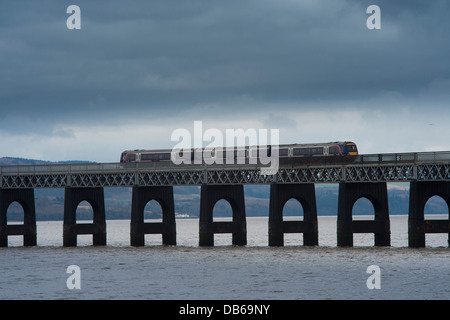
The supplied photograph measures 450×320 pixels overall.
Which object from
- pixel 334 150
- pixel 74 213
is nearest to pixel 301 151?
pixel 334 150

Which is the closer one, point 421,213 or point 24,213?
point 421,213

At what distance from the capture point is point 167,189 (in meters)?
114

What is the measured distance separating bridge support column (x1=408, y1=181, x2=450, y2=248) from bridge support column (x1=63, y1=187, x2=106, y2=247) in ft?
143

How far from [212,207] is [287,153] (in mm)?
12124

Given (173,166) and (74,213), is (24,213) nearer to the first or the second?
(74,213)

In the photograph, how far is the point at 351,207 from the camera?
101m

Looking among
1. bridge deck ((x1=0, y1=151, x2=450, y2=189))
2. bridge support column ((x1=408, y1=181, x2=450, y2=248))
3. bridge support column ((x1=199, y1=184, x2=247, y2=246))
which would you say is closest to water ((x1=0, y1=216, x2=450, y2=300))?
bridge support column ((x1=408, y1=181, x2=450, y2=248))

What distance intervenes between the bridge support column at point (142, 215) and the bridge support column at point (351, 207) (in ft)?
79.7

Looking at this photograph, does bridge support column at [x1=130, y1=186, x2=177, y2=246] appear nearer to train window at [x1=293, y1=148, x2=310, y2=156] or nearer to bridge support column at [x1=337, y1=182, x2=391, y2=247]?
train window at [x1=293, y1=148, x2=310, y2=156]
